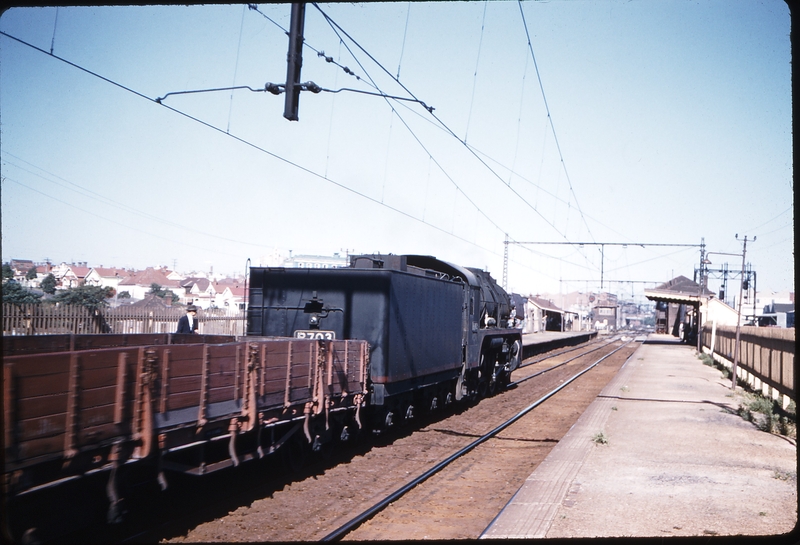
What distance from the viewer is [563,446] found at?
10.9 meters

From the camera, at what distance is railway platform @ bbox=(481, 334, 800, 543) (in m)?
6.54

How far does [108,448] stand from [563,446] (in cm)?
772

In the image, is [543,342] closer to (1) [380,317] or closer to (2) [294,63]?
(1) [380,317]

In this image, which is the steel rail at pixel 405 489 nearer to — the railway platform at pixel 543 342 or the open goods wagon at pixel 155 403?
the open goods wagon at pixel 155 403

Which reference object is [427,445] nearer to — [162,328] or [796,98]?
[796,98]

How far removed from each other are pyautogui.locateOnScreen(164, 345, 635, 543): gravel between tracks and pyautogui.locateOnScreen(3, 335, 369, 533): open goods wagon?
671 millimetres

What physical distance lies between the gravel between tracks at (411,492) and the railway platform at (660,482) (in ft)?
2.05

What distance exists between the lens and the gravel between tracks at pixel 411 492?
22.1ft

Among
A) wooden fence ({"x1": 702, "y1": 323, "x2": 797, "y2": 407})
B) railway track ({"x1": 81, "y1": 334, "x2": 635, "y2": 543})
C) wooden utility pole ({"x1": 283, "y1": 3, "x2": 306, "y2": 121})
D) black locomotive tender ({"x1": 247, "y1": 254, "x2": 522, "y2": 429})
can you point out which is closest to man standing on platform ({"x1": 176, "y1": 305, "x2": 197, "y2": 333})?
black locomotive tender ({"x1": 247, "y1": 254, "x2": 522, "y2": 429})

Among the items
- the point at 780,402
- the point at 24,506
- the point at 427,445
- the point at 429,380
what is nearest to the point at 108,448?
the point at 24,506

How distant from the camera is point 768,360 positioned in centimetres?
1583

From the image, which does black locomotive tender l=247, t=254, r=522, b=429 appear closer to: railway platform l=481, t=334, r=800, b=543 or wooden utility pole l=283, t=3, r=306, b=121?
railway platform l=481, t=334, r=800, b=543

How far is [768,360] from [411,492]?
38.2 ft

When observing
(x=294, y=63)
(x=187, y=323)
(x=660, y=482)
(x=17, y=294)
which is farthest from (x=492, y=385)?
(x=17, y=294)
